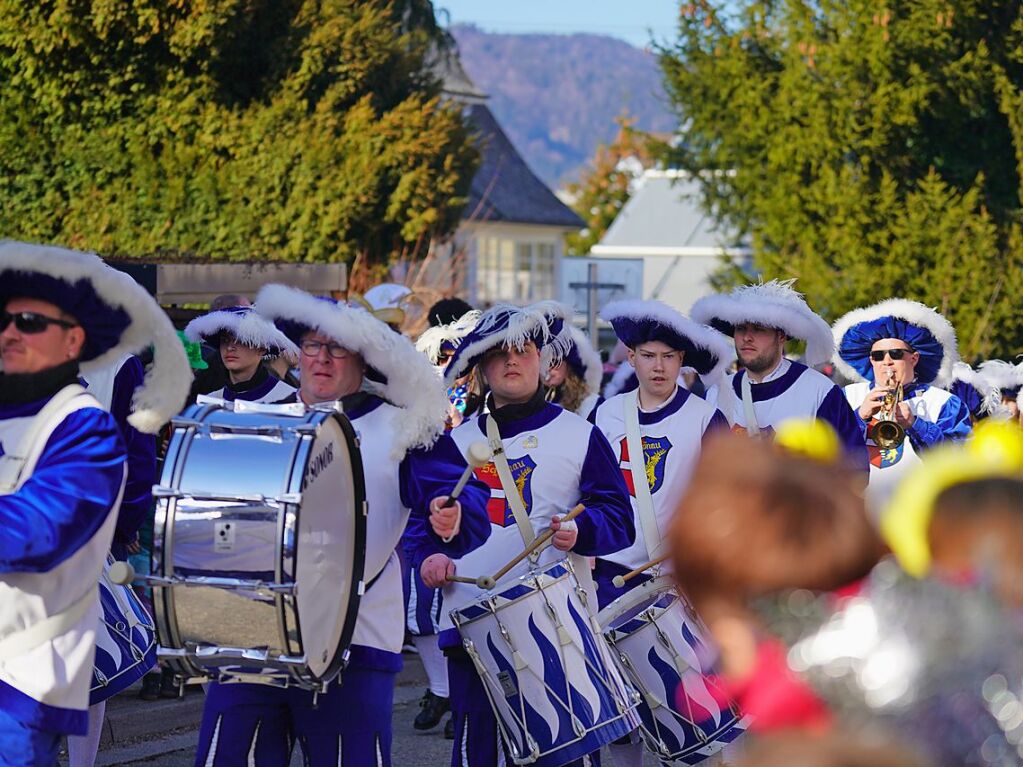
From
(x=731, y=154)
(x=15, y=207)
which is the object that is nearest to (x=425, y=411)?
(x=15, y=207)

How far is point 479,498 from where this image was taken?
4.86 m

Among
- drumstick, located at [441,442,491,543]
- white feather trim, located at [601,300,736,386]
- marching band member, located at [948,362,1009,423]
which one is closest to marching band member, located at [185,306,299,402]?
white feather trim, located at [601,300,736,386]

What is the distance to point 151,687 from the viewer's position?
7617 mm

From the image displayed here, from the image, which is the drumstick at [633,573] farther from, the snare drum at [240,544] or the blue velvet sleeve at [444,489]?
the snare drum at [240,544]

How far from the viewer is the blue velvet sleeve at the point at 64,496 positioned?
3.54 meters

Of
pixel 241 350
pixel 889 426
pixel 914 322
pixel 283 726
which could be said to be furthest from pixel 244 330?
pixel 914 322

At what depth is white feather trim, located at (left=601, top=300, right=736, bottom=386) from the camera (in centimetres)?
652

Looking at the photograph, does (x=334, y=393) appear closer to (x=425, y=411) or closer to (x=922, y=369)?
(x=425, y=411)

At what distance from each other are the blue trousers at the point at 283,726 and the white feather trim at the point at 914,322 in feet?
15.4

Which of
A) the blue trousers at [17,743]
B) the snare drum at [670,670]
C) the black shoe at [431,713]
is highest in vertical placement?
the blue trousers at [17,743]

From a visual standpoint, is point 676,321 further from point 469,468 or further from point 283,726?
point 283,726

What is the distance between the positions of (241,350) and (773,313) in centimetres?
252

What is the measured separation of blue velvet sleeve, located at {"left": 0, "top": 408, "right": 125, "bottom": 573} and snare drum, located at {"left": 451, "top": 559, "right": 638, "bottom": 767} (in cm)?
166

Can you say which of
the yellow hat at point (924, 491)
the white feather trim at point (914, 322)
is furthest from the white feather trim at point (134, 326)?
the white feather trim at point (914, 322)
